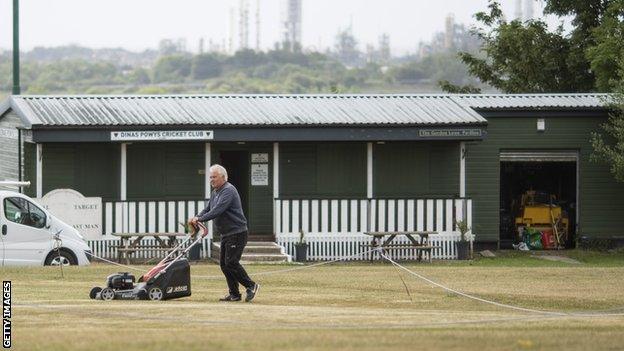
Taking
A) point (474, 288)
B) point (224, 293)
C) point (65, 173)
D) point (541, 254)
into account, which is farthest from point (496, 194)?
point (224, 293)

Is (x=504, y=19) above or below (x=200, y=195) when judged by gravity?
above

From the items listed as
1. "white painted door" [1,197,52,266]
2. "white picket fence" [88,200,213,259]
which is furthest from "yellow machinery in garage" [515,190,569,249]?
"white painted door" [1,197,52,266]

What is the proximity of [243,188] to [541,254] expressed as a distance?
7.22 metres

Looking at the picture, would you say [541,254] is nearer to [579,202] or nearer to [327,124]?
[579,202]

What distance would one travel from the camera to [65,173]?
35125 millimetres

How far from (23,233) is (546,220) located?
544 inches

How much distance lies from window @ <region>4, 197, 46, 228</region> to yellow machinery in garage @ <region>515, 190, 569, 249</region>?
13119mm

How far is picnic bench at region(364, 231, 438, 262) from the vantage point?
3481 cm

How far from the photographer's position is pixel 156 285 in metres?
20.8

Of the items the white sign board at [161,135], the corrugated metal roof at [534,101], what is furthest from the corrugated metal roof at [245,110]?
the corrugated metal roof at [534,101]

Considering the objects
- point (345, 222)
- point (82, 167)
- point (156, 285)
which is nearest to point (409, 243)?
point (345, 222)

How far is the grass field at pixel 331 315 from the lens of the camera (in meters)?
15.9

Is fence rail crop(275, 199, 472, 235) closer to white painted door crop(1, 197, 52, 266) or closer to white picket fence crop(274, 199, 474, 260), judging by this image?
white picket fence crop(274, 199, 474, 260)

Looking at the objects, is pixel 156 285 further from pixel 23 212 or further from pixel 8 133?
pixel 8 133
